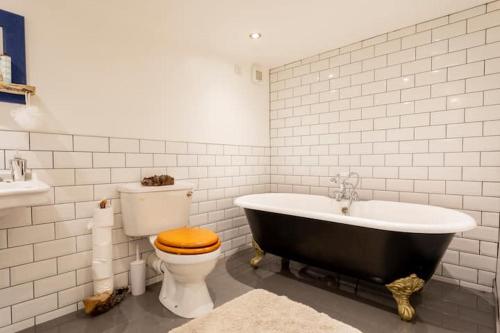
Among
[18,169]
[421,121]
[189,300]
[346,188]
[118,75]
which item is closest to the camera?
[18,169]

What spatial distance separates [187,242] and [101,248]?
63cm

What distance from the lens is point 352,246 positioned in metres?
1.94

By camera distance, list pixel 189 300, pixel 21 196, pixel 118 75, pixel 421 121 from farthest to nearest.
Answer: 1. pixel 421 121
2. pixel 118 75
3. pixel 189 300
4. pixel 21 196

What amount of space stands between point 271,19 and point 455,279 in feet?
8.51

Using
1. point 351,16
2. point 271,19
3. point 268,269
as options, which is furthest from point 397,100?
point 268,269

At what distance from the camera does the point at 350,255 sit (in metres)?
1.96

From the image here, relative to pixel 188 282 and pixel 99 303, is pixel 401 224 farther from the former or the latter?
pixel 99 303

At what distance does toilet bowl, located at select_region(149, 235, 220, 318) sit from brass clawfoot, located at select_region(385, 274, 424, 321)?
1.20m

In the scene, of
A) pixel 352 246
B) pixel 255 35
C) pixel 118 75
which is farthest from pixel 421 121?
pixel 118 75

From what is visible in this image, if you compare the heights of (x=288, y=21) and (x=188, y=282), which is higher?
(x=288, y=21)

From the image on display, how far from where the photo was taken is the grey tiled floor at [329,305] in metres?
1.74

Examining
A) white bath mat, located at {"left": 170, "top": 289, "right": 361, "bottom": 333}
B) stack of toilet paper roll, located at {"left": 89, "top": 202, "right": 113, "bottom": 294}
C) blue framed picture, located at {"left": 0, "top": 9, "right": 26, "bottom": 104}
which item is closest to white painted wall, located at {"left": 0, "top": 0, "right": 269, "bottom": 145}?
blue framed picture, located at {"left": 0, "top": 9, "right": 26, "bottom": 104}

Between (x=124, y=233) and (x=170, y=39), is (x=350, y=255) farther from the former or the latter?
(x=170, y=39)

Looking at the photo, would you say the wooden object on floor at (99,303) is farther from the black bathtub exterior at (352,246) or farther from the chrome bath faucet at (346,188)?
the chrome bath faucet at (346,188)
